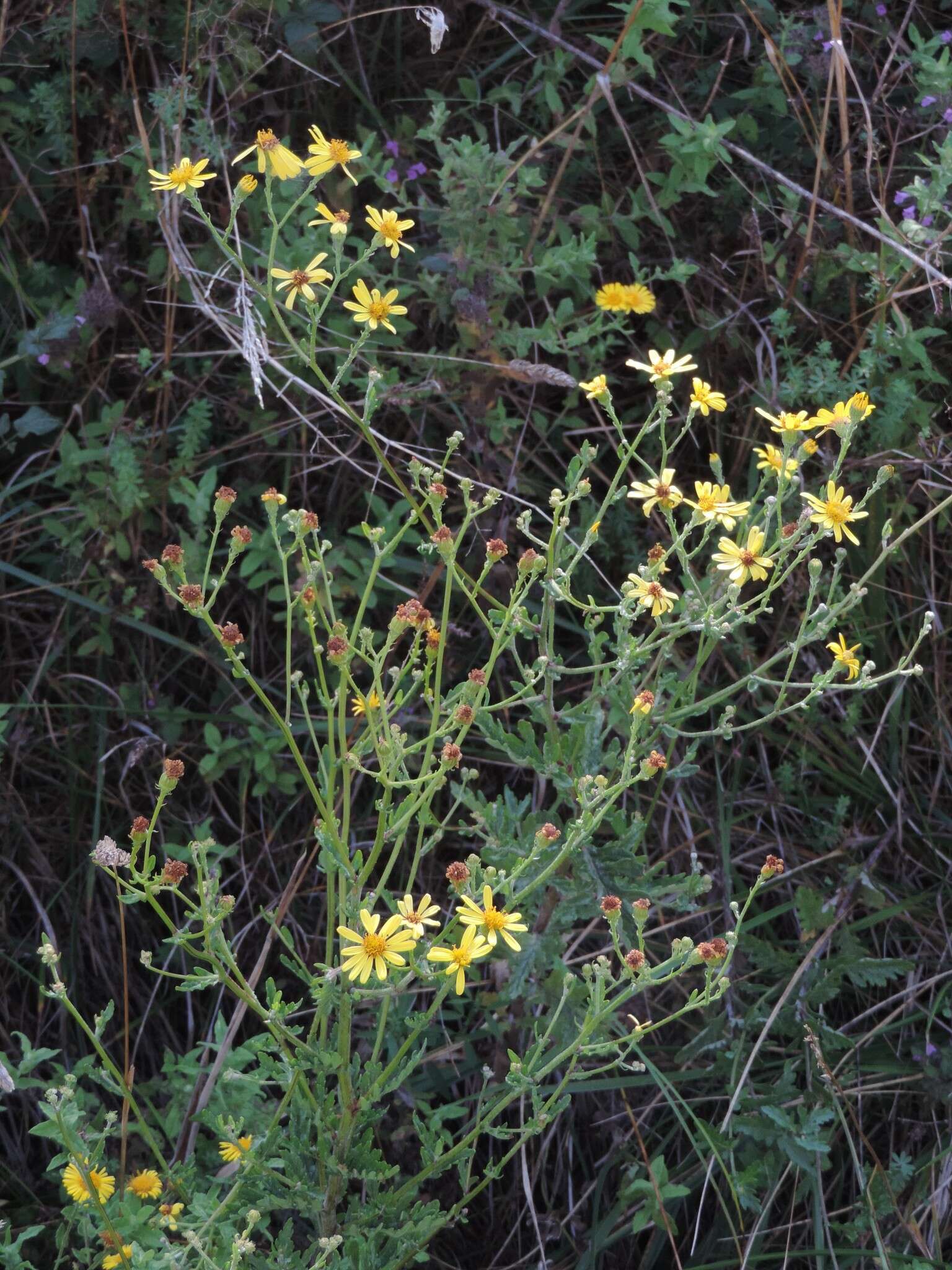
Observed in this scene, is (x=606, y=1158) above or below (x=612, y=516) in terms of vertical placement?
below

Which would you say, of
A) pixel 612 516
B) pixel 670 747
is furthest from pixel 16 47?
pixel 670 747

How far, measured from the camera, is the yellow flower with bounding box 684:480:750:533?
192 cm

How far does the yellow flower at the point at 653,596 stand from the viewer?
1.79 m

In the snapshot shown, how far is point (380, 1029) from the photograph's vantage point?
1744 mm

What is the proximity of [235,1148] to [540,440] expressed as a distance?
156cm

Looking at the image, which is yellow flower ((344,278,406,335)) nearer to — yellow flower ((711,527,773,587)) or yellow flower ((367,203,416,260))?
yellow flower ((367,203,416,260))

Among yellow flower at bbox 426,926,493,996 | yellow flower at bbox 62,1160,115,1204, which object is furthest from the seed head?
yellow flower at bbox 62,1160,115,1204

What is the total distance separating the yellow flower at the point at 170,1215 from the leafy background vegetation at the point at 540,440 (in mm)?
Answer: 412

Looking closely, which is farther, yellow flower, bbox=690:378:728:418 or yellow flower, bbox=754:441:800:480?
yellow flower, bbox=690:378:728:418

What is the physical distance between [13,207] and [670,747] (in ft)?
6.28

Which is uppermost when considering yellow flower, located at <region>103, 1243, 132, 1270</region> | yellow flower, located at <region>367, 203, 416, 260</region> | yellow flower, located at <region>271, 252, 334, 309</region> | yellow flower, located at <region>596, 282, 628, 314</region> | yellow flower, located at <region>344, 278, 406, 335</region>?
yellow flower, located at <region>367, 203, 416, 260</region>

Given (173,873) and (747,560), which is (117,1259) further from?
(747,560)

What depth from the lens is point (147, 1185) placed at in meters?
1.99

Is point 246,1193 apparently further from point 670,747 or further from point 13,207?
point 13,207
